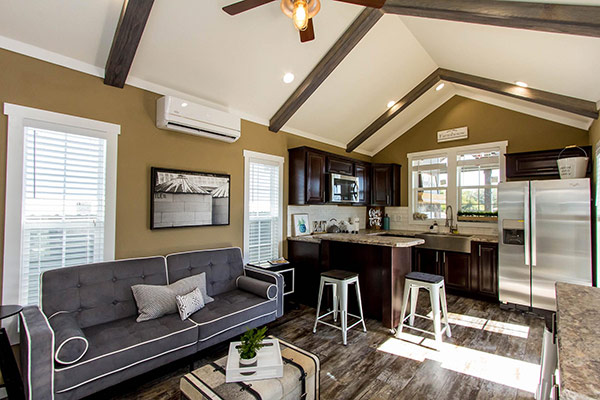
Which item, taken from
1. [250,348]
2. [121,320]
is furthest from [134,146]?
[250,348]

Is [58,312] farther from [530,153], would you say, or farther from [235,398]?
[530,153]

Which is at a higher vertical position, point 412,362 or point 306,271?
point 306,271

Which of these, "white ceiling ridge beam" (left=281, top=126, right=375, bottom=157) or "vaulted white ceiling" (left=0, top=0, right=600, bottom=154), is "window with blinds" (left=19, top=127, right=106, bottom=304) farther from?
"white ceiling ridge beam" (left=281, top=126, right=375, bottom=157)

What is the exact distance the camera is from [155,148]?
3162 millimetres

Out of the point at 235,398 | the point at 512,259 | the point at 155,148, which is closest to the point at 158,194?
the point at 155,148

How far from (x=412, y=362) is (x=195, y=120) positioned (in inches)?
132

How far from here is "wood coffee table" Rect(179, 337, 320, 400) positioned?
1.63 metres

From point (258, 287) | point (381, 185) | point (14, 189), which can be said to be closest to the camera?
point (14, 189)

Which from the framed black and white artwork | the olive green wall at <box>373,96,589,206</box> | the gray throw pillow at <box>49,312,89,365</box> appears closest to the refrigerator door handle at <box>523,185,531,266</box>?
the olive green wall at <box>373,96,589,206</box>

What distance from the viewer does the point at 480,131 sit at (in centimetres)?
521

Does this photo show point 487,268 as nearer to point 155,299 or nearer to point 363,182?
point 363,182

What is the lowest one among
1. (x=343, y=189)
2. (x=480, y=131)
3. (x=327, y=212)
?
(x=327, y=212)

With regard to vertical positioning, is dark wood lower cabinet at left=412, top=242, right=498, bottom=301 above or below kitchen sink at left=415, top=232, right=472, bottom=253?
below

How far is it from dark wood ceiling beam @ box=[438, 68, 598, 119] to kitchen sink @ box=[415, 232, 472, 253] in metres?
2.15
